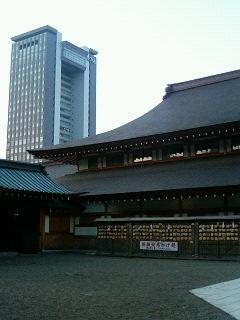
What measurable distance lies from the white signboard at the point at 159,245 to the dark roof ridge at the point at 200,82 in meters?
15.6

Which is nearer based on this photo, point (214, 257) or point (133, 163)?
point (214, 257)

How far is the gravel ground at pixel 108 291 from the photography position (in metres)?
6.52

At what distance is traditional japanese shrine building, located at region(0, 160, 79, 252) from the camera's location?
19.0 m

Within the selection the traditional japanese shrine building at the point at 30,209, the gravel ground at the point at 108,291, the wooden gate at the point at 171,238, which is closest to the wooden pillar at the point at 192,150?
the wooden gate at the point at 171,238

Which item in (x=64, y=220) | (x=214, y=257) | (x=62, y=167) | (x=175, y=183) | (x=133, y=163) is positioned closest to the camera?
(x=214, y=257)

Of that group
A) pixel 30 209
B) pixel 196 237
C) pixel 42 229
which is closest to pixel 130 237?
pixel 196 237

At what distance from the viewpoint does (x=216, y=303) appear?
290 inches

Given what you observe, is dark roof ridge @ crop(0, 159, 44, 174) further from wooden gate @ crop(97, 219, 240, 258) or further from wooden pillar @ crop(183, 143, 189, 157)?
wooden pillar @ crop(183, 143, 189, 157)

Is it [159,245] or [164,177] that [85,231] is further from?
[159,245]

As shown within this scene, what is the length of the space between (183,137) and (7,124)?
10349 cm

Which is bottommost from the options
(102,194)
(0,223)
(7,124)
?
(0,223)

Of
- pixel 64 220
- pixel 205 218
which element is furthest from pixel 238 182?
pixel 64 220

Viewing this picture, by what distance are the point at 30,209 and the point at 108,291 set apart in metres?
12.6

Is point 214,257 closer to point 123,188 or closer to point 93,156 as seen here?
point 123,188
